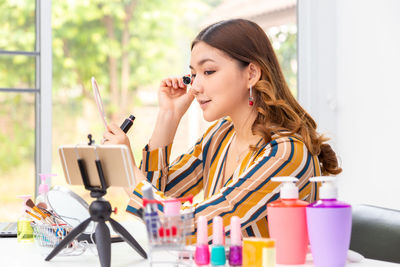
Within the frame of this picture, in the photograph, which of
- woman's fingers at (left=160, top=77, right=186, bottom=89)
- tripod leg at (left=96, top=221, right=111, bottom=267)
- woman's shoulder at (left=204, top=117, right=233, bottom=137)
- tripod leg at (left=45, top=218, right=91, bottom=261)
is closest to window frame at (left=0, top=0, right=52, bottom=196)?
woman's fingers at (left=160, top=77, right=186, bottom=89)

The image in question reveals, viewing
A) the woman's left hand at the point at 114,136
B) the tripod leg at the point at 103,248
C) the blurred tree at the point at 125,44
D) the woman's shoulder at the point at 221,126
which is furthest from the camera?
the blurred tree at the point at 125,44

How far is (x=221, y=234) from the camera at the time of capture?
1031 mm

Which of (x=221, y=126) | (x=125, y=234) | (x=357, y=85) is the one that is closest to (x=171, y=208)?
(x=125, y=234)

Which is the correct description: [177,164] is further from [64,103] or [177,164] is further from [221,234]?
[64,103]

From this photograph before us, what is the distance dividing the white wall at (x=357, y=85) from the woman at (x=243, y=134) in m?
0.80

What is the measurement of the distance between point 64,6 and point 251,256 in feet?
18.3

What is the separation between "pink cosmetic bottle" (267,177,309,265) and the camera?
3.31 feet

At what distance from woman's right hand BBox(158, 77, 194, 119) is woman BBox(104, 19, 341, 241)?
0.04 ft

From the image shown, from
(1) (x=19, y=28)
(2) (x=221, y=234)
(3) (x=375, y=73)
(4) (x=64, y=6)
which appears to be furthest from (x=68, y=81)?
(2) (x=221, y=234)

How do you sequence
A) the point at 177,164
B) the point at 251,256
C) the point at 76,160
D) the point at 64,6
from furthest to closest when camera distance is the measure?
the point at 64,6
the point at 177,164
the point at 76,160
the point at 251,256

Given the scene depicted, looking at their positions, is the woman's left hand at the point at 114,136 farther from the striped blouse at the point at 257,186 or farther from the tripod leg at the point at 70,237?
the tripod leg at the point at 70,237

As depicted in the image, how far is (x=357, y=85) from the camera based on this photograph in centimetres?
243

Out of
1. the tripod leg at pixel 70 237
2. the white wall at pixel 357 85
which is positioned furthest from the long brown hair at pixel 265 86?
the white wall at pixel 357 85

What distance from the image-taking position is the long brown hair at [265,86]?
147 centimetres
